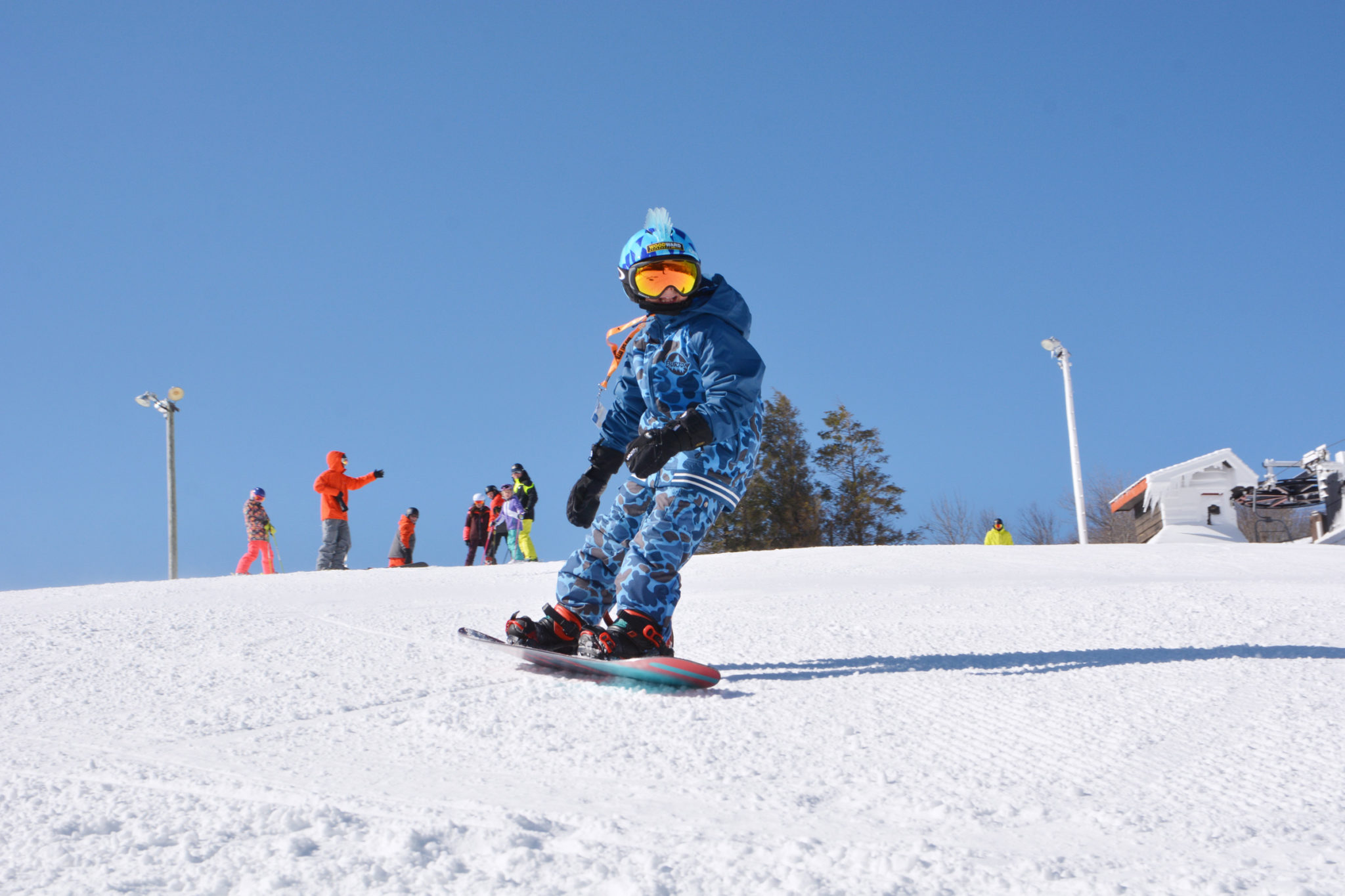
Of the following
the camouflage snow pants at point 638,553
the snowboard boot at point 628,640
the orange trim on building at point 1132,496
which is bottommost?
the snowboard boot at point 628,640

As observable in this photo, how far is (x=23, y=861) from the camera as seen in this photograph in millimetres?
1148

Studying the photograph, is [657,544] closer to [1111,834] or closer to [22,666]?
[1111,834]

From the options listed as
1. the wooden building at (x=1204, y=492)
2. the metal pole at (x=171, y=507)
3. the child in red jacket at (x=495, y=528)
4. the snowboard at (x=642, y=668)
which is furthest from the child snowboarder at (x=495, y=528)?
the wooden building at (x=1204, y=492)

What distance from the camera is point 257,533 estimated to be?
43.1ft

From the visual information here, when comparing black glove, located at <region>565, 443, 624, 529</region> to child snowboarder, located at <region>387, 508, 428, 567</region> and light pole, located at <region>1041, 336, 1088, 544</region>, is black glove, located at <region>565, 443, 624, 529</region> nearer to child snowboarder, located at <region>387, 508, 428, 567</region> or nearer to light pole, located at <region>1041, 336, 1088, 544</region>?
child snowboarder, located at <region>387, 508, 428, 567</region>

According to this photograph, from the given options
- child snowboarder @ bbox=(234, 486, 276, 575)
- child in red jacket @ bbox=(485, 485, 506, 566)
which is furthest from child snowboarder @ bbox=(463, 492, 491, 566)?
child snowboarder @ bbox=(234, 486, 276, 575)

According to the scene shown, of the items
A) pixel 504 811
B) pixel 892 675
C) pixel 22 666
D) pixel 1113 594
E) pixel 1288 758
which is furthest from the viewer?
pixel 1113 594

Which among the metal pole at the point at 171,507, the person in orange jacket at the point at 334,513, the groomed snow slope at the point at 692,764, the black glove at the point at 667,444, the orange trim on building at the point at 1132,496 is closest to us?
the groomed snow slope at the point at 692,764

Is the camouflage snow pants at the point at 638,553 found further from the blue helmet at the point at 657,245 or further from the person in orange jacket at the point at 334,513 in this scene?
the person in orange jacket at the point at 334,513

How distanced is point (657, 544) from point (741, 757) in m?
1.14

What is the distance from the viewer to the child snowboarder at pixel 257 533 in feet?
42.7

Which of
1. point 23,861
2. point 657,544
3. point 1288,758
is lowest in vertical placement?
point 1288,758

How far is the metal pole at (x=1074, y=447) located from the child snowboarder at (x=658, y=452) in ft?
57.9

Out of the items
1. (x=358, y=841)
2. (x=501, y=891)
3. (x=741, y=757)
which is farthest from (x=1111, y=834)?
(x=358, y=841)
